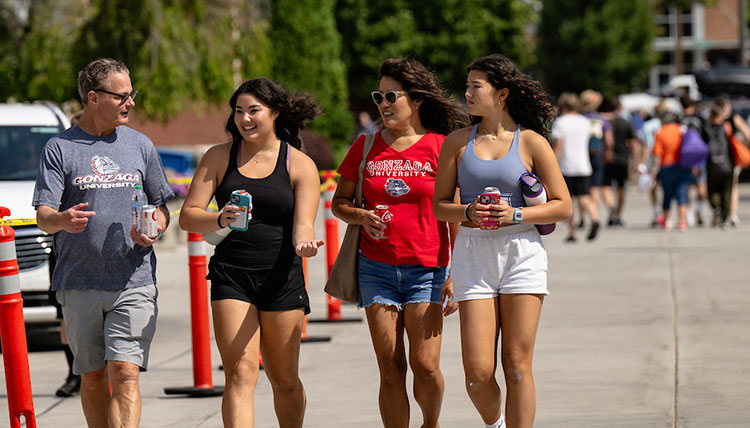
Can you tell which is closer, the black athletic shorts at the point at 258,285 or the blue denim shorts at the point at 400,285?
the black athletic shorts at the point at 258,285

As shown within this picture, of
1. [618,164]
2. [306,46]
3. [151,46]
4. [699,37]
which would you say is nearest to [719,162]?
[618,164]

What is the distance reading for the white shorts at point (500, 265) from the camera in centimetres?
544

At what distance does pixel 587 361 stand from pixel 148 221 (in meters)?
4.10

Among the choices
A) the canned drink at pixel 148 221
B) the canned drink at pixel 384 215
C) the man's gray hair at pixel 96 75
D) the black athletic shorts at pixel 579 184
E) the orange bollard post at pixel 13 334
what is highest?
the man's gray hair at pixel 96 75

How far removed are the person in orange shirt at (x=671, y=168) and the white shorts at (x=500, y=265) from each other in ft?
43.0

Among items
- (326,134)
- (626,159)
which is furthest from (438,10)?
(626,159)

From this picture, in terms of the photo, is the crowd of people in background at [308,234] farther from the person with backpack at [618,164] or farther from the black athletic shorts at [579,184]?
the person with backpack at [618,164]

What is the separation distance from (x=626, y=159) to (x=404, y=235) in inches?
568

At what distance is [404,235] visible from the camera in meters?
5.81

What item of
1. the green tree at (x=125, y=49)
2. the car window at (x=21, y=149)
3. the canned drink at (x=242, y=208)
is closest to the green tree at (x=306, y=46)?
the green tree at (x=125, y=49)

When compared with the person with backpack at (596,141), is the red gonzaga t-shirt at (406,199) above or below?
above

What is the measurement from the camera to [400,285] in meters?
5.81

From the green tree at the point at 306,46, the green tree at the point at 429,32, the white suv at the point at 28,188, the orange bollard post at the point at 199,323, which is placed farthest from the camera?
the green tree at the point at 429,32

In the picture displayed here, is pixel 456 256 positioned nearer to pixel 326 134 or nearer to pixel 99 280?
pixel 99 280
